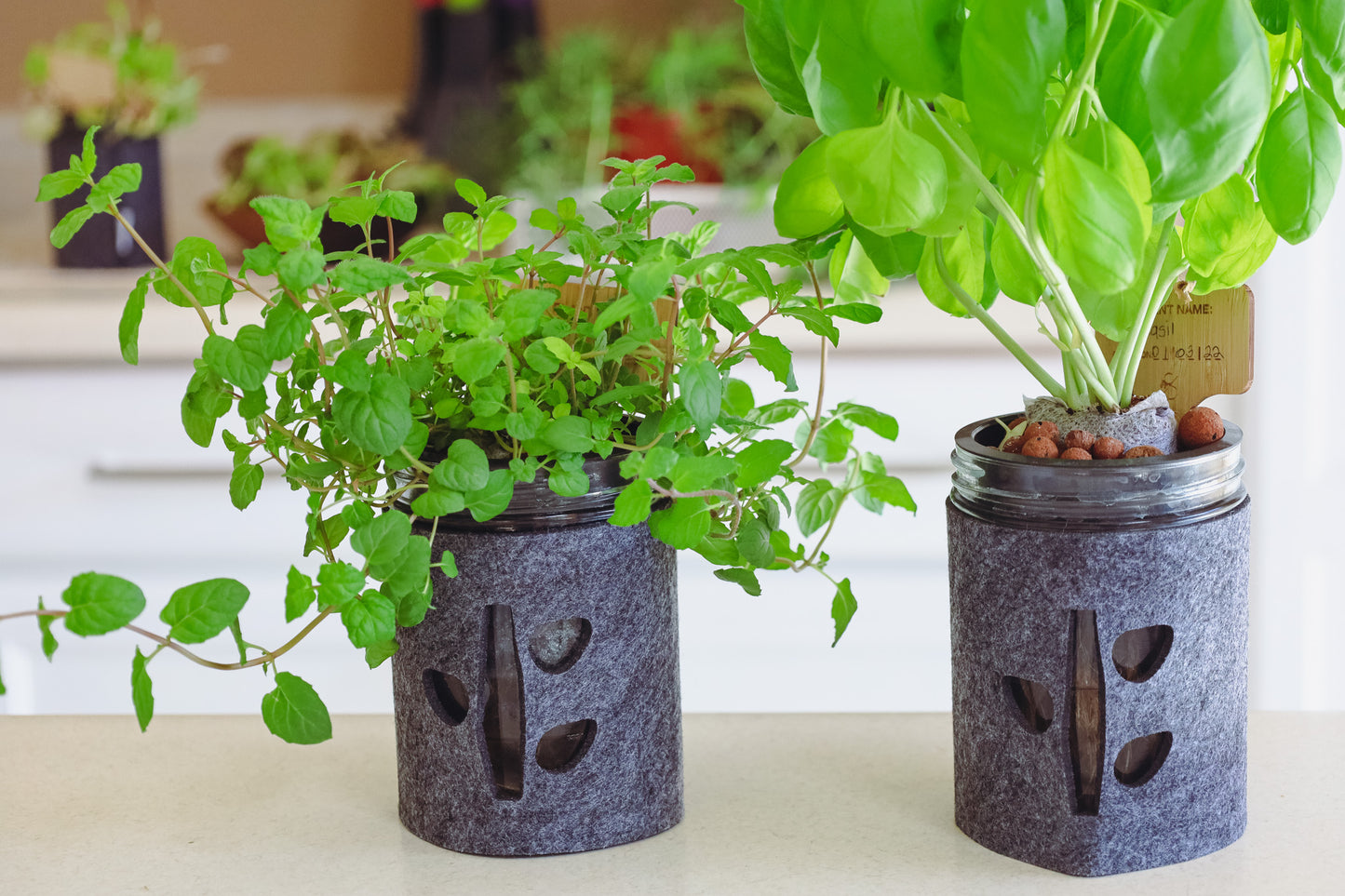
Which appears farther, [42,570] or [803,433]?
[42,570]

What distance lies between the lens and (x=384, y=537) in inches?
19.1

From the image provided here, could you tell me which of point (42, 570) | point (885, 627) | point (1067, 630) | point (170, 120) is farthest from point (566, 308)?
point (170, 120)

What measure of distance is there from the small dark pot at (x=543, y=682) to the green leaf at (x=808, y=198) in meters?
0.12

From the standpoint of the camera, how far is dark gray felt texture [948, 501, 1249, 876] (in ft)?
1.69

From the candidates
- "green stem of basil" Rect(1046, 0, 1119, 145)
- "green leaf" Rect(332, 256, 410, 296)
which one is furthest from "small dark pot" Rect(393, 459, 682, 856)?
"green stem of basil" Rect(1046, 0, 1119, 145)

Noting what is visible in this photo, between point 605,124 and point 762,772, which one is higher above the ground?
point 605,124

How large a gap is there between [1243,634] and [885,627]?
1.21 meters

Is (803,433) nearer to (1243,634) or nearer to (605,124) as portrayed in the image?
(1243,634)

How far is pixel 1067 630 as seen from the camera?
20.5 inches

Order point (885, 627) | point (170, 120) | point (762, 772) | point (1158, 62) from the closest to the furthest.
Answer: point (1158, 62) → point (762, 772) → point (885, 627) → point (170, 120)

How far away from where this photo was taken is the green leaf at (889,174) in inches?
17.8

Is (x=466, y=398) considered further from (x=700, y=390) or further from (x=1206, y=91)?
(x=1206, y=91)

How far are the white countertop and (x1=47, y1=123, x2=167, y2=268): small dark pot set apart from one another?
1.39 meters

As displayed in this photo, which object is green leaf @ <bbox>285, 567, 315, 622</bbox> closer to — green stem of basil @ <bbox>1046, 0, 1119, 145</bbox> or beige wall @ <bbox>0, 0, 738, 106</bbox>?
green stem of basil @ <bbox>1046, 0, 1119, 145</bbox>
